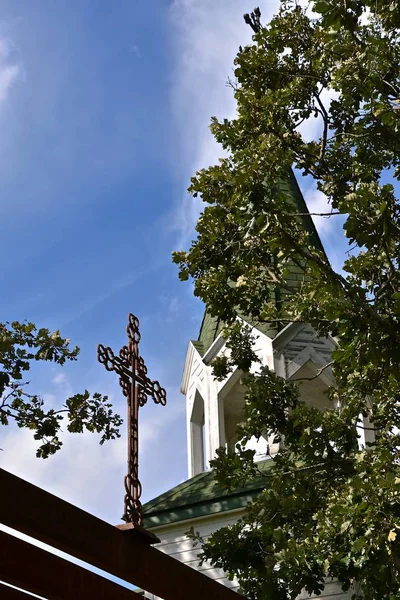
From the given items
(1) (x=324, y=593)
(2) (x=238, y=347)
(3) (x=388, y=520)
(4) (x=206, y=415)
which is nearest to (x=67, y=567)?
(3) (x=388, y=520)

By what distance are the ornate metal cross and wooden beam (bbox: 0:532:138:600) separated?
45 centimetres

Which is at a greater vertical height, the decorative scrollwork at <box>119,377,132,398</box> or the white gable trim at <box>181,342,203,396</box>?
the white gable trim at <box>181,342,203,396</box>

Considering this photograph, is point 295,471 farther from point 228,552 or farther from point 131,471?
point 131,471

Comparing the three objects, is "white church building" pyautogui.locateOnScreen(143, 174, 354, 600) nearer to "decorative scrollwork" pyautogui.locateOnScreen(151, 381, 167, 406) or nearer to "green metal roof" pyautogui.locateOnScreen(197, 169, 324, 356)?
"green metal roof" pyautogui.locateOnScreen(197, 169, 324, 356)

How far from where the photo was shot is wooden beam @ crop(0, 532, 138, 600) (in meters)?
4.85

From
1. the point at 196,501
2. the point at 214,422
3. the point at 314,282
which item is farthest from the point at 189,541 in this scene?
the point at 314,282

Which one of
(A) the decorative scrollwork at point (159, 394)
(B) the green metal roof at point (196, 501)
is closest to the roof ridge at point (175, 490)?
(B) the green metal roof at point (196, 501)

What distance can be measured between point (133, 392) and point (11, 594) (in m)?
1.58

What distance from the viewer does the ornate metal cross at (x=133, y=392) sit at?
549 centimetres

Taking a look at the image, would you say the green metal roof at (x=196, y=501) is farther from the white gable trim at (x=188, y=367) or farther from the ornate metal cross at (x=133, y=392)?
the ornate metal cross at (x=133, y=392)

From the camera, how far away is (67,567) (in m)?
5.10

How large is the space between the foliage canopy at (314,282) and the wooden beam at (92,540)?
5.48 ft

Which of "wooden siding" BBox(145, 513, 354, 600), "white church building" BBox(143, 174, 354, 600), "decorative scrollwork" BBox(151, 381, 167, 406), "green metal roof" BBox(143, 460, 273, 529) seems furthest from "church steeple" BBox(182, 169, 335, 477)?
"decorative scrollwork" BBox(151, 381, 167, 406)

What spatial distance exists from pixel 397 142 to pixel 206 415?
920 cm
